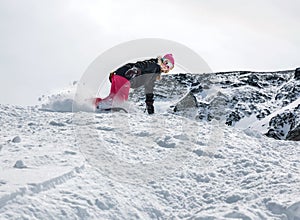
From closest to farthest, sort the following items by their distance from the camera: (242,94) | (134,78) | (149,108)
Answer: (134,78), (149,108), (242,94)

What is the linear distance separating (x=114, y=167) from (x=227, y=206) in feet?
6.64

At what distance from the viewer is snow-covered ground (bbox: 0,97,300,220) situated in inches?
200

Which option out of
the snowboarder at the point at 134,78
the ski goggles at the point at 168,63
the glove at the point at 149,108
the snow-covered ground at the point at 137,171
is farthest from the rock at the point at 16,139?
the ski goggles at the point at 168,63

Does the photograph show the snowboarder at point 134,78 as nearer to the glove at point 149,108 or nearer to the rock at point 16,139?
the glove at point 149,108

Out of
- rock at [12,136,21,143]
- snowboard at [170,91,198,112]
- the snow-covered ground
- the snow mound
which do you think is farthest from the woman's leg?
snowboard at [170,91,198,112]

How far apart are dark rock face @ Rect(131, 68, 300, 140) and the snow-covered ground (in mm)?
69650

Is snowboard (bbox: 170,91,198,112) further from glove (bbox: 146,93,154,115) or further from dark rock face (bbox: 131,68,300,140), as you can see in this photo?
glove (bbox: 146,93,154,115)

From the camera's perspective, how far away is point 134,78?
12023mm

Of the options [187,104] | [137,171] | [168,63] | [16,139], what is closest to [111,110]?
[168,63]

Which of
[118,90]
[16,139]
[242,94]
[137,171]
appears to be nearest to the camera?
[137,171]

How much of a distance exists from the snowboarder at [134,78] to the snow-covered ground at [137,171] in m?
1.65

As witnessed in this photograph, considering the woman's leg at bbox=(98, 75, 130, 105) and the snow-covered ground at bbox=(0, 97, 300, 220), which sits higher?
the woman's leg at bbox=(98, 75, 130, 105)

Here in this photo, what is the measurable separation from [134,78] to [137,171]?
5.78 metres

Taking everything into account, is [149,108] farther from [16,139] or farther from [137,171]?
[137,171]
